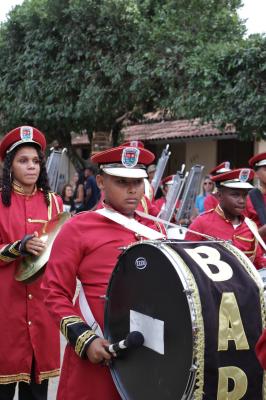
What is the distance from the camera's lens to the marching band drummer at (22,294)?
381 cm

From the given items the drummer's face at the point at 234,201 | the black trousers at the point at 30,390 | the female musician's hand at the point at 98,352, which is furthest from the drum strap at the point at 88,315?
the drummer's face at the point at 234,201

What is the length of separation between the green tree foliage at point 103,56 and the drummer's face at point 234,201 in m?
7.83

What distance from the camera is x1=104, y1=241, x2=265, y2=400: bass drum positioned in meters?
2.33

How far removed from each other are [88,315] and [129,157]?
0.72 metres

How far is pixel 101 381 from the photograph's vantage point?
2.86m

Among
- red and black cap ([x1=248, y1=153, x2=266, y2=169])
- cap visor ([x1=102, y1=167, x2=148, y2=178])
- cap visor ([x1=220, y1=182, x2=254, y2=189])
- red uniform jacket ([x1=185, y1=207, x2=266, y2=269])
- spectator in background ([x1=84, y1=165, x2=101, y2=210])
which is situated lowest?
spectator in background ([x1=84, y1=165, x2=101, y2=210])

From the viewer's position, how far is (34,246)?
3598mm

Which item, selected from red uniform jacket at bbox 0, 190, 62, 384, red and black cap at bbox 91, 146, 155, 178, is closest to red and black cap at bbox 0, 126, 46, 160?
red uniform jacket at bbox 0, 190, 62, 384

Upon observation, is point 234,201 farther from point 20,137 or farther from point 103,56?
point 103,56

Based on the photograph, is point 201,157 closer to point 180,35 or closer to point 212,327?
point 180,35

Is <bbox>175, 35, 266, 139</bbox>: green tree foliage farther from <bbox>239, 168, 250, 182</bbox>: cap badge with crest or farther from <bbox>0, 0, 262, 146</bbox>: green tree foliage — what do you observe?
<bbox>239, 168, 250, 182</bbox>: cap badge with crest

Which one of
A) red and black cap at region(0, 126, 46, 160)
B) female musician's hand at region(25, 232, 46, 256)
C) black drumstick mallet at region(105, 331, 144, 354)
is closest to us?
black drumstick mallet at region(105, 331, 144, 354)

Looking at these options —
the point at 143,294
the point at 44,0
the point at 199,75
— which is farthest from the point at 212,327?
the point at 44,0

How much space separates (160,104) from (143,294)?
12.9 metres
